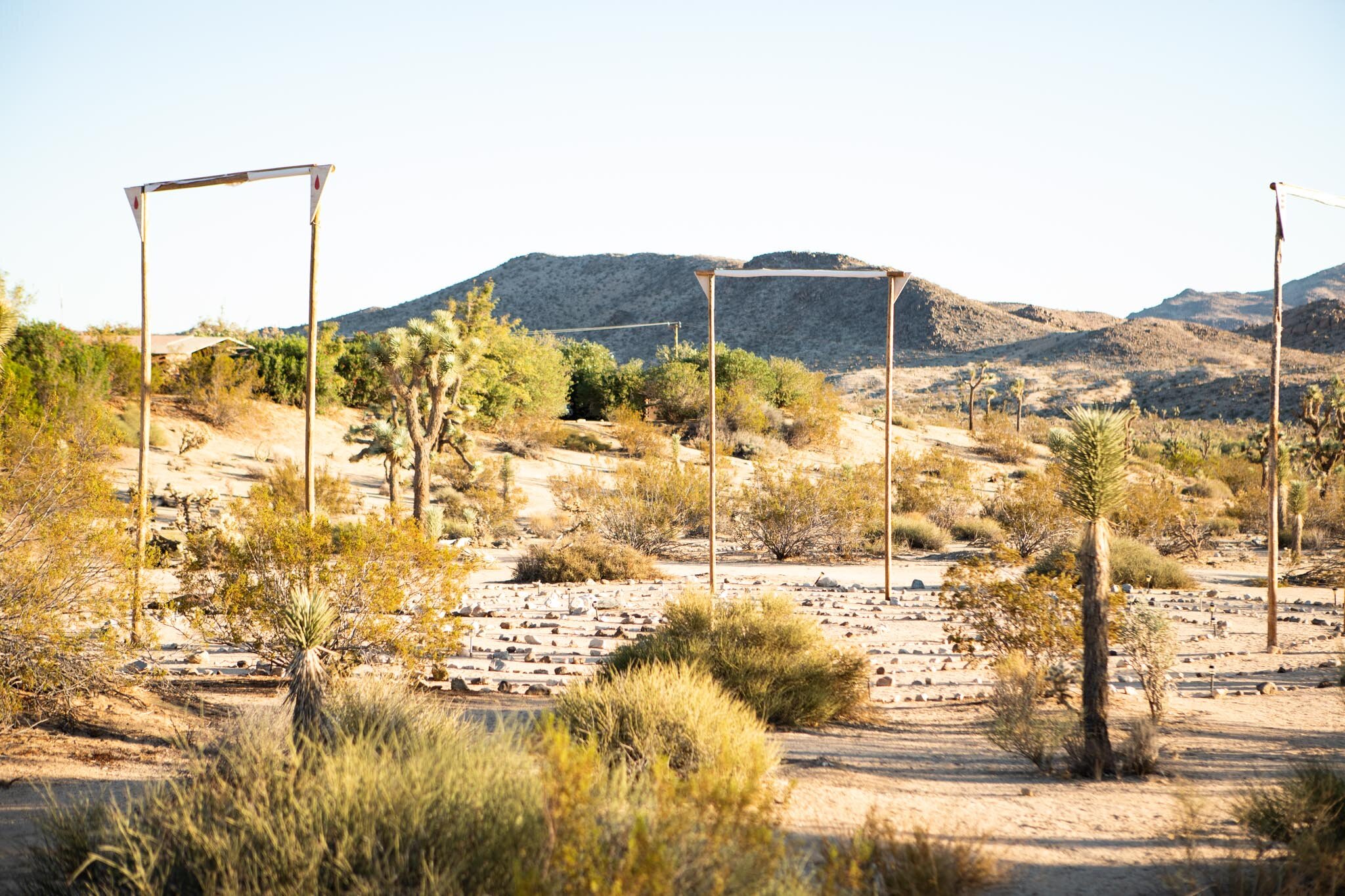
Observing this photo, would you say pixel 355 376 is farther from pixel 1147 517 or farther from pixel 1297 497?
pixel 1297 497

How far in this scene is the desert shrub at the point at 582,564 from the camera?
698 inches

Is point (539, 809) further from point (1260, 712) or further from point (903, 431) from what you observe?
point (903, 431)

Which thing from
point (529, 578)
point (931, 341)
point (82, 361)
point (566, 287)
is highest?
point (566, 287)

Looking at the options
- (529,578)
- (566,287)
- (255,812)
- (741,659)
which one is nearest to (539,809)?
(255,812)

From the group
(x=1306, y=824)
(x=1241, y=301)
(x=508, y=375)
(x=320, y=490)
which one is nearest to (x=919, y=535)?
(x=320, y=490)

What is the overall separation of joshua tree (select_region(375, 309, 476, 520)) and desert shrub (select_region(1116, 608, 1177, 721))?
42.5ft

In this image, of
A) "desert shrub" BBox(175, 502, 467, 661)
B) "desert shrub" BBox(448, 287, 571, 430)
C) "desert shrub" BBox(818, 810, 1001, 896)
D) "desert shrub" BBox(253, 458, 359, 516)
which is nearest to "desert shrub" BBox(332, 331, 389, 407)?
"desert shrub" BBox(448, 287, 571, 430)

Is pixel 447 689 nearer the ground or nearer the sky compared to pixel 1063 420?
nearer the ground

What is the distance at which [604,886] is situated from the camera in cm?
342

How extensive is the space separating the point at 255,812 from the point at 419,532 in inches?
223

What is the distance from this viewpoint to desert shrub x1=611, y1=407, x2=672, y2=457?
34406mm

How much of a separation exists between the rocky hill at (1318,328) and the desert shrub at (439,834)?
7740 centimetres

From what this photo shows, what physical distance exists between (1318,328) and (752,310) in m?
45.1

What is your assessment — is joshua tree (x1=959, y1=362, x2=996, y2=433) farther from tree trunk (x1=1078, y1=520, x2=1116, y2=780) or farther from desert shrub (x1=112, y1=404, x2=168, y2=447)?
tree trunk (x1=1078, y1=520, x2=1116, y2=780)
